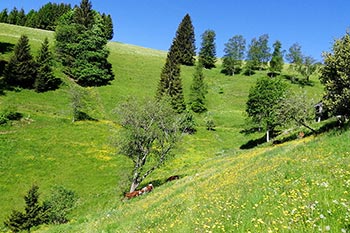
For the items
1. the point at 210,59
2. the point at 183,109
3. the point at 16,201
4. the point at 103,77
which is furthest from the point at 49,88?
the point at 210,59

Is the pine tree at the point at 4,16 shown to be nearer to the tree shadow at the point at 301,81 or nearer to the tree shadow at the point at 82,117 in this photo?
the tree shadow at the point at 82,117

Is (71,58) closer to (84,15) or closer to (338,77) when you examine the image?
(84,15)

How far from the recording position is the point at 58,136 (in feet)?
211

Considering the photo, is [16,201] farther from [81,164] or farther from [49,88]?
[49,88]

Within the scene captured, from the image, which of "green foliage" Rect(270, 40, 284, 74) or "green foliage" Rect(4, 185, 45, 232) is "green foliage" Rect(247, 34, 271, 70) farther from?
"green foliage" Rect(4, 185, 45, 232)

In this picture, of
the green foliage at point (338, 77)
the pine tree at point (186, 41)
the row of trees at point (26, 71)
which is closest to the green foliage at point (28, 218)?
the green foliage at point (338, 77)

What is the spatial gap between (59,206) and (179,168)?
73.1ft

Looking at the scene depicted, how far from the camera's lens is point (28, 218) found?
112ft

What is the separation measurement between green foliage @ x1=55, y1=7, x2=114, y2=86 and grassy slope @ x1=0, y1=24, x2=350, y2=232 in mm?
5071

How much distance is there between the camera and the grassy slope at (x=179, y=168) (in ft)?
34.1

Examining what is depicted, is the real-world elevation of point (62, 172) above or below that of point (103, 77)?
below

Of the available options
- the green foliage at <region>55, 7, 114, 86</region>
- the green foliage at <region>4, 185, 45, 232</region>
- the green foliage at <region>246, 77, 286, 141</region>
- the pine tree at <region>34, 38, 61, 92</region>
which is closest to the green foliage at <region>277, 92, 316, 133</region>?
the green foliage at <region>246, 77, 286, 141</region>

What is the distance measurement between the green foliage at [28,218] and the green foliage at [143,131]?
398 inches

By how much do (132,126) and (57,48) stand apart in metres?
75.0
